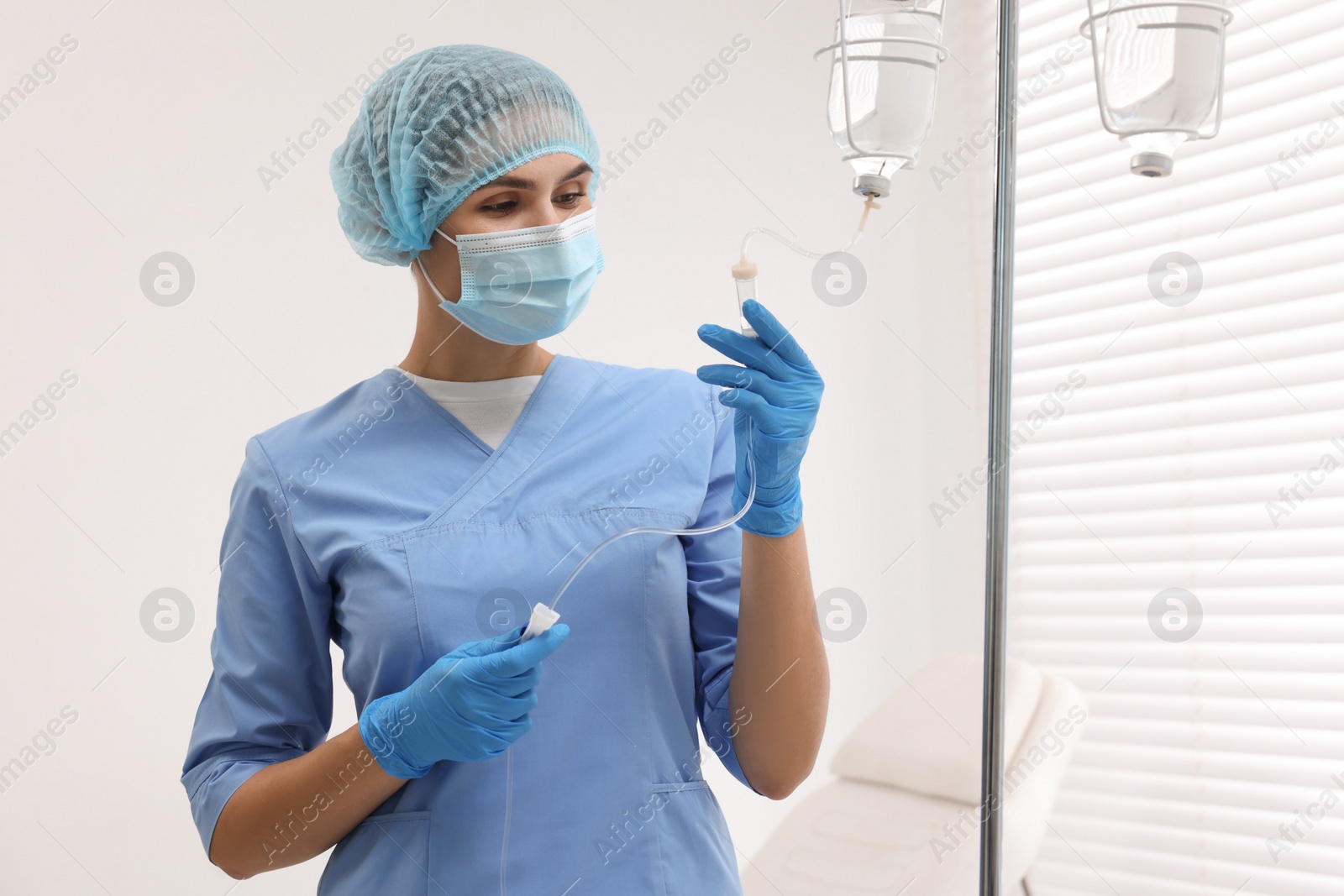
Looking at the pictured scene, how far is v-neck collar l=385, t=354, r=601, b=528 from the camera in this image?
3.23 ft

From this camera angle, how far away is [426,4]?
7.05 feet

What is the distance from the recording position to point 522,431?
3.42 feet

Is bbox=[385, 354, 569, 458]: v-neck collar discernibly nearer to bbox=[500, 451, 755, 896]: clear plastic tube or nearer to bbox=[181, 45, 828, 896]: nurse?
bbox=[181, 45, 828, 896]: nurse

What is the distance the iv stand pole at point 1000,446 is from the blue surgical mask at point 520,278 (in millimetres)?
438

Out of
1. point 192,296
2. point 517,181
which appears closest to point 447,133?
point 517,181

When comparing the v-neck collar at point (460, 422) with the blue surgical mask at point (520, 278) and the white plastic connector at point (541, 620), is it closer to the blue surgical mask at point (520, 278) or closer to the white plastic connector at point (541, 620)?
the blue surgical mask at point (520, 278)

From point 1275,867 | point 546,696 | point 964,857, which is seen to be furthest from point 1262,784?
point 546,696

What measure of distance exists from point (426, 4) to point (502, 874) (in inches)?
71.9

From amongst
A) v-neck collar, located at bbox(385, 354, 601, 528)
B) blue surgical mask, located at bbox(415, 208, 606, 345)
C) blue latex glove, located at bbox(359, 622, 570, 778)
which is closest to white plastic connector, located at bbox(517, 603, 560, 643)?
blue latex glove, located at bbox(359, 622, 570, 778)

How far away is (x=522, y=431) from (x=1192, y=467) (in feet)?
5.12

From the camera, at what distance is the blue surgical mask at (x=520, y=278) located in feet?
3.22

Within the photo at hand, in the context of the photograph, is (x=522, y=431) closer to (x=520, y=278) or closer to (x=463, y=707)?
(x=520, y=278)

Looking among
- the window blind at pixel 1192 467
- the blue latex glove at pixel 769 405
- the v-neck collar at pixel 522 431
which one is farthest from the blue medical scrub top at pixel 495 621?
the window blind at pixel 1192 467

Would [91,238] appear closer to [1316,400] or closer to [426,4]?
[426,4]
